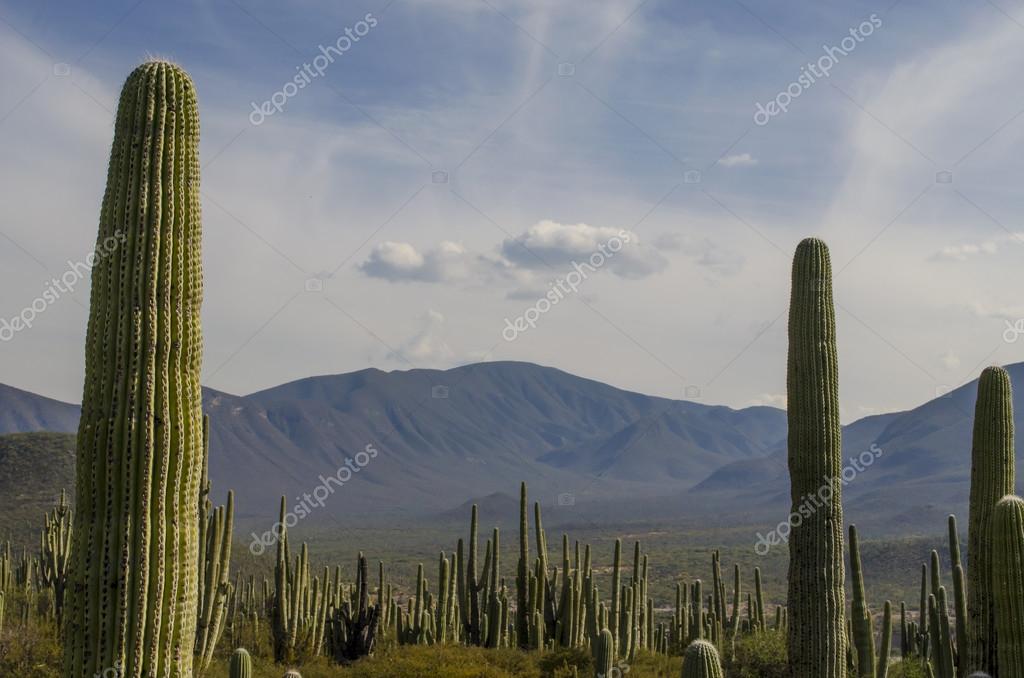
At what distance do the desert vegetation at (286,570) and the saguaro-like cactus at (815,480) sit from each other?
0.08 ft

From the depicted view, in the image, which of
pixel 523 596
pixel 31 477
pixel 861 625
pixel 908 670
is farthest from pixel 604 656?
pixel 31 477

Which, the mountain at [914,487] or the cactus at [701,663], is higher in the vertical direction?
the mountain at [914,487]

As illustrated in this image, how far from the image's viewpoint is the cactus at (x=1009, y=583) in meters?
8.23

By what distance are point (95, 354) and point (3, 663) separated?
1332 cm

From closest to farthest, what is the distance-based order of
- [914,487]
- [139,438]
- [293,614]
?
[139,438] < [293,614] < [914,487]

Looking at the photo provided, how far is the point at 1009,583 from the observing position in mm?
8359

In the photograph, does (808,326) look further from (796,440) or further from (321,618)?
(321,618)

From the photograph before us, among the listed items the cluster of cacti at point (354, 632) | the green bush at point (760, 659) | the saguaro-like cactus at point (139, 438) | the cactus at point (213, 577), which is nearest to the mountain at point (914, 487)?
the green bush at point (760, 659)

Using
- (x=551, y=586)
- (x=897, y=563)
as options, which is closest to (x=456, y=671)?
(x=551, y=586)

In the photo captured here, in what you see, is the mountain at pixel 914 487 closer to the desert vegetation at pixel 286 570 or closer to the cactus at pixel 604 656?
the desert vegetation at pixel 286 570

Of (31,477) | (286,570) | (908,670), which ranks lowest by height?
(908,670)

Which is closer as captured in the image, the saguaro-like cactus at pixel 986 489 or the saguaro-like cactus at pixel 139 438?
the saguaro-like cactus at pixel 139 438

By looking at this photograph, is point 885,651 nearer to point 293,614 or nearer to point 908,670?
point 908,670

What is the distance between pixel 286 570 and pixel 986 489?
12.7 m
